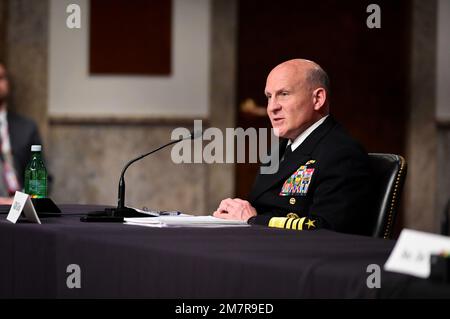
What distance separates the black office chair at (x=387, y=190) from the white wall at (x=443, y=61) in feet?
12.1

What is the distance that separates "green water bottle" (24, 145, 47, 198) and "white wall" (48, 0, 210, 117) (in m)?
2.84

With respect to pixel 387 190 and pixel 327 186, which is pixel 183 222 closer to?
pixel 327 186

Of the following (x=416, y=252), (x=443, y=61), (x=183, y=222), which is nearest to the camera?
(x=416, y=252)

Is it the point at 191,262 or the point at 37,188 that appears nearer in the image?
the point at 191,262

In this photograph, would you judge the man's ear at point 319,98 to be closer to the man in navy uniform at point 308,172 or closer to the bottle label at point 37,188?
the man in navy uniform at point 308,172

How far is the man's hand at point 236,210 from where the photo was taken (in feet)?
10.2

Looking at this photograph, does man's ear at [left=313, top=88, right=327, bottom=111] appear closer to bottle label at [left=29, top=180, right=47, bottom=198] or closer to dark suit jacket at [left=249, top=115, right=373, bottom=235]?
dark suit jacket at [left=249, top=115, right=373, bottom=235]

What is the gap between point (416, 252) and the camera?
1.68 meters

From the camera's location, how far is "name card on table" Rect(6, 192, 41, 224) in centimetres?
278

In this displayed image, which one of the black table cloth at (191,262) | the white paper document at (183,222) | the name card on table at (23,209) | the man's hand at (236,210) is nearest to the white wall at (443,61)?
the man's hand at (236,210)

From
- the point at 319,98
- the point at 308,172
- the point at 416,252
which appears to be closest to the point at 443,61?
the point at 319,98

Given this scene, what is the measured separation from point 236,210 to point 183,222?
1.42 ft
